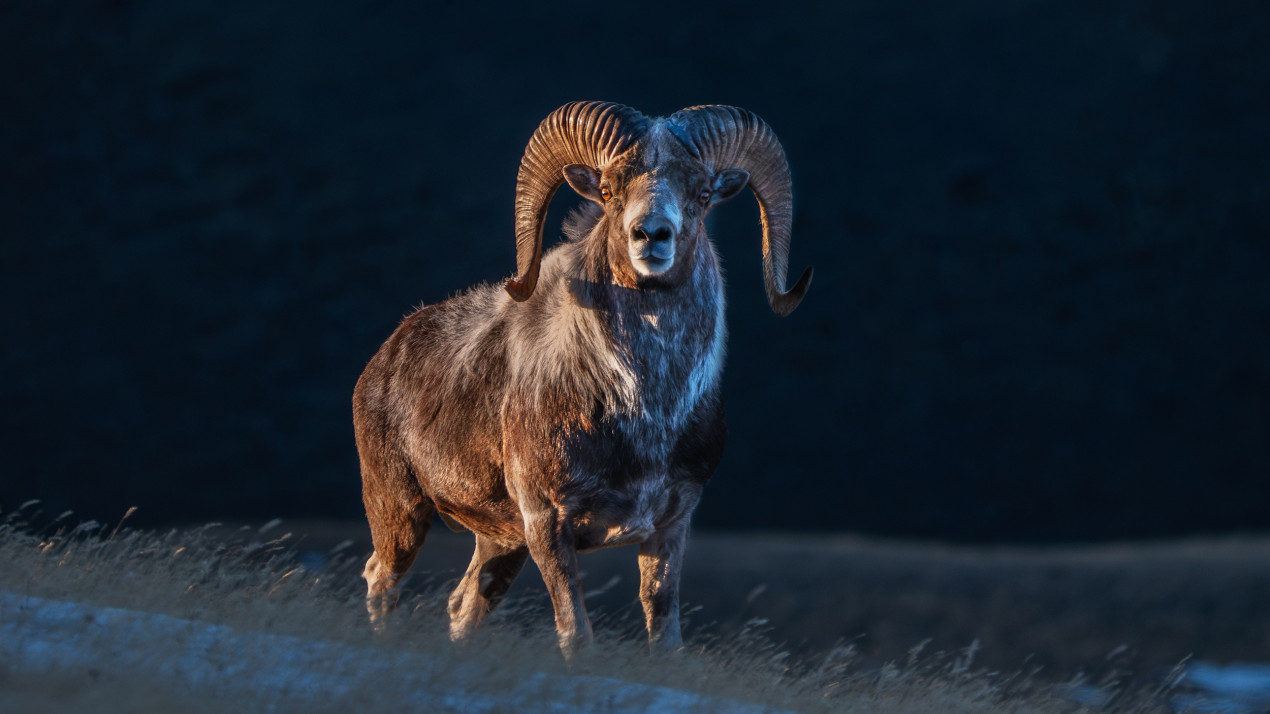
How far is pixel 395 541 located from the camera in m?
7.65

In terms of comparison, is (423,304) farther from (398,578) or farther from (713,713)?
(713,713)

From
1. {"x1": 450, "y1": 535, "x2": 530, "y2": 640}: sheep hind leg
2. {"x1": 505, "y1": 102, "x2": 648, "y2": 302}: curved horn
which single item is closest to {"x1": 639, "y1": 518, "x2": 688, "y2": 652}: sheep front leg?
{"x1": 450, "y1": 535, "x2": 530, "y2": 640}: sheep hind leg

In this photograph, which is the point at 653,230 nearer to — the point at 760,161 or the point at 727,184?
the point at 727,184

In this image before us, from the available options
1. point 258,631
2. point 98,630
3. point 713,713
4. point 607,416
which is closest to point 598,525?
point 607,416

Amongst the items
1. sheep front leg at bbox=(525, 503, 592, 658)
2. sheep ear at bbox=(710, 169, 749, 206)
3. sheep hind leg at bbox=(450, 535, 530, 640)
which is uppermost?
sheep ear at bbox=(710, 169, 749, 206)

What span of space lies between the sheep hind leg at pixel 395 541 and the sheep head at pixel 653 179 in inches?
70.8

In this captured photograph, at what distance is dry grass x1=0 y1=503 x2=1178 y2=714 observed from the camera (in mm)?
4605

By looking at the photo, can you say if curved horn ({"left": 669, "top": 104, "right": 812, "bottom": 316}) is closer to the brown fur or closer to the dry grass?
the brown fur

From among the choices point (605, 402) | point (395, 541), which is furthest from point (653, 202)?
point (395, 541)

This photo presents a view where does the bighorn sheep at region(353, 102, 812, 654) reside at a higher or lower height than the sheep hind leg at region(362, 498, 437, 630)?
higher

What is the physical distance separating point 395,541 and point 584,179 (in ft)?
9.20

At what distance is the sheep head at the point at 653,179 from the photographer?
19.1ft

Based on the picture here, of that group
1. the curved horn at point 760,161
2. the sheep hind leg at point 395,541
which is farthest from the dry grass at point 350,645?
the curved horn at point 760,161

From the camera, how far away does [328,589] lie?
6.73 metres
